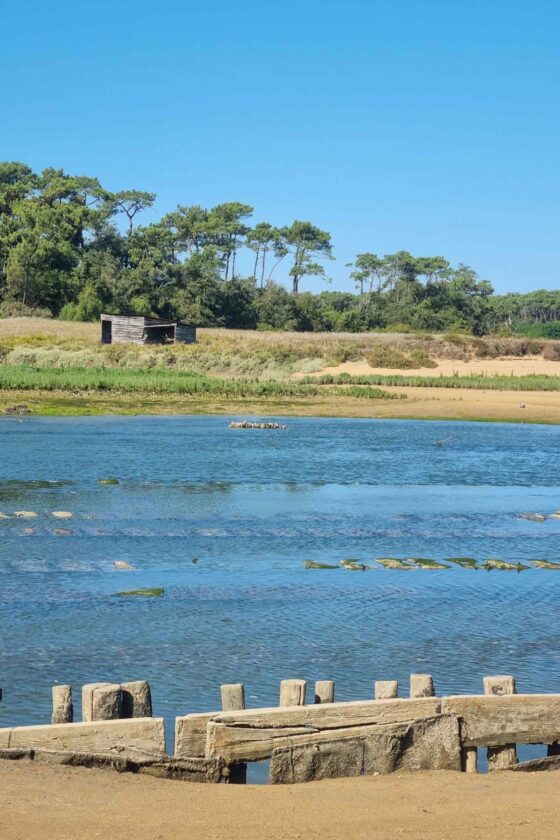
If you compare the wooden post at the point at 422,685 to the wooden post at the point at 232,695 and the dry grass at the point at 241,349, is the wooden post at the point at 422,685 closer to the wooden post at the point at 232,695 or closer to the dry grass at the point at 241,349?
the wooden post at the point at 232,695

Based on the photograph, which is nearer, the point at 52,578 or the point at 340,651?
the point at 340,651

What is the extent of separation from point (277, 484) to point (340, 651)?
15885 mm

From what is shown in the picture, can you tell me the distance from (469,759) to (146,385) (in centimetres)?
5126

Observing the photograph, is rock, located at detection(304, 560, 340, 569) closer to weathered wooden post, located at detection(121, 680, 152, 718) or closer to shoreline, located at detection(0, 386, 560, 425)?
weathered wooden post, located at detection(121, 680, 152, 718)

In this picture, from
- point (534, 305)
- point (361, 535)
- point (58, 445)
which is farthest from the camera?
point (534, 305)

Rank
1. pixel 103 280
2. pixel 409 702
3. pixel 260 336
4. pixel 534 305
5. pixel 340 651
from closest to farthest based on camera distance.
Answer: pixel 409 702 → pixel 340 651 → pixel 260 336 → pixel 103 280 → pixel 534 305

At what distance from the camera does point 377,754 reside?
8.31 m

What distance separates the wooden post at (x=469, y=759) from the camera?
28.1 ft

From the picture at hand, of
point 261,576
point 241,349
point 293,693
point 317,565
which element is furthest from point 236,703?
point 241,349

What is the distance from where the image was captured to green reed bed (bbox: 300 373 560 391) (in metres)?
63.3

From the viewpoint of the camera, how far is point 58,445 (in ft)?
118

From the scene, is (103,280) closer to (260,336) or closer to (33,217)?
(33,217)

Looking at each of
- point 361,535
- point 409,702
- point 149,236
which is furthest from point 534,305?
point 409,702

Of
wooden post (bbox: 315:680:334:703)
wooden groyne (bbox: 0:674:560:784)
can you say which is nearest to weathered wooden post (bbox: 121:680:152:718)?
wooden groyne (bbox: 0:674:560:784)
